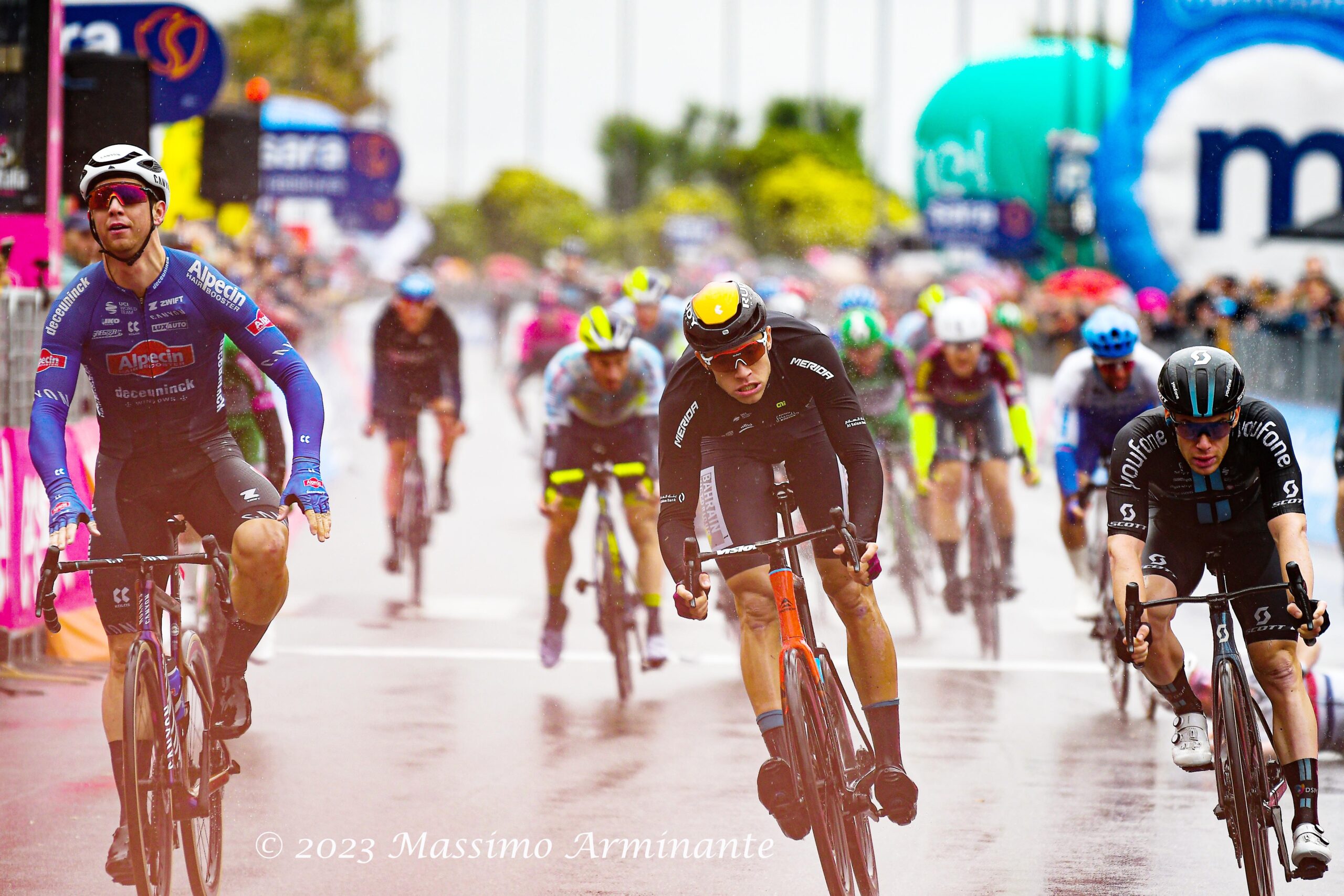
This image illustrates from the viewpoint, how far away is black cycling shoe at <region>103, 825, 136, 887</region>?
5391 millimetres

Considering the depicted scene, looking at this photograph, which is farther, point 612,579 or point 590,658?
point 590,658

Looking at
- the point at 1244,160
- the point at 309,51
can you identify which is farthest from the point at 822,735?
the point at 309,51

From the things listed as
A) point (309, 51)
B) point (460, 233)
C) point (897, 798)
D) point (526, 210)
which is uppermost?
point (309, 51)

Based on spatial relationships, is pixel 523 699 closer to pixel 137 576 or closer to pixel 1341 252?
pixel 137 576

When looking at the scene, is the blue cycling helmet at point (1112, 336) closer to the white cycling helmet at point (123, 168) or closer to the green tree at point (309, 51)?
the white cycling helmet at point (123, 168)

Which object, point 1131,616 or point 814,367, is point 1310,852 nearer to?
point 1131,616

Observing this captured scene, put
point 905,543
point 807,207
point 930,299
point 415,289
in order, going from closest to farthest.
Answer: point 905,543
point 415,289
point 930,299
point 807,207

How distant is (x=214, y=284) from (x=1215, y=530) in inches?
127

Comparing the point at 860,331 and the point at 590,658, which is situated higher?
the point at 860,331

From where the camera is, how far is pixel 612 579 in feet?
30.8

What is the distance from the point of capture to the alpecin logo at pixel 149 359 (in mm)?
5637

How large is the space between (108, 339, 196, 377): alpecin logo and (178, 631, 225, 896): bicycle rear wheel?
822 mm

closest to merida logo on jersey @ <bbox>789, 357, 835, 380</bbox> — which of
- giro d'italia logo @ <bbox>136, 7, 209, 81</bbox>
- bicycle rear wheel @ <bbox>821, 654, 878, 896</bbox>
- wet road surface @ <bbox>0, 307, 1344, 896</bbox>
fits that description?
bicycle rear wheel @ <bbox>821, 654, 878, 896</bbox>

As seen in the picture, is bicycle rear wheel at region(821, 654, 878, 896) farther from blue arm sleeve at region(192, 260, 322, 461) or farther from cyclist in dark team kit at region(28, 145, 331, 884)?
blue arm sleeve at region(192, 260, 322, 461)
